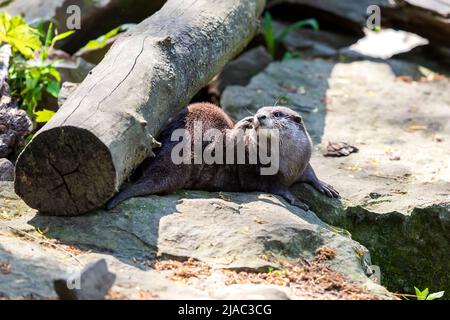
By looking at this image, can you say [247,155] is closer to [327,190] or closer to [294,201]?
[294,201]

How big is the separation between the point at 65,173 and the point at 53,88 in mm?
1965

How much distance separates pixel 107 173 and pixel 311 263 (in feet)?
4.39

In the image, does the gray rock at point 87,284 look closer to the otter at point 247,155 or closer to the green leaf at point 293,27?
the otter at point 247,155

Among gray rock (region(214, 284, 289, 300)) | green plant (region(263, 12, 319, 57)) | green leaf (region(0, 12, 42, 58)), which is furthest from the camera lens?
green plant (region(263, 12, 319, 57))

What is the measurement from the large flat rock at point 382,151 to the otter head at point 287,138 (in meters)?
0.21

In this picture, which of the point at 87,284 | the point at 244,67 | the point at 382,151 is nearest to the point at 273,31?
the point at 244,67

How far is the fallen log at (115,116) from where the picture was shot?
14.0 feet

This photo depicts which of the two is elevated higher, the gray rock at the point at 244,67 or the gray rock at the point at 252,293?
the gray rock at the point at 252,293

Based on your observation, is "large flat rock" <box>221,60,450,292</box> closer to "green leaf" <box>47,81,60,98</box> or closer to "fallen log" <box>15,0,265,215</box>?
"fallen log" <box>15,0,265,215</box>

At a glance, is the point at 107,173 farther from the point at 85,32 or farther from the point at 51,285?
the point at 85,32

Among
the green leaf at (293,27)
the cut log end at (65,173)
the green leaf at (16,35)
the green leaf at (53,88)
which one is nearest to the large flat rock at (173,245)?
the cut log end at (65,173)

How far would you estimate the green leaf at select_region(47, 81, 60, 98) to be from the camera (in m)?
6.05

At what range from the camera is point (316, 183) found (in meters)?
5.51

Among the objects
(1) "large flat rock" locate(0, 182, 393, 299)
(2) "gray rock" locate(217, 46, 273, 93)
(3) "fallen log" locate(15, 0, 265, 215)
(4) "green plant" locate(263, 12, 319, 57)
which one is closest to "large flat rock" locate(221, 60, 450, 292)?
(2) "gray rock" locate(217, 46, 273, 93)
